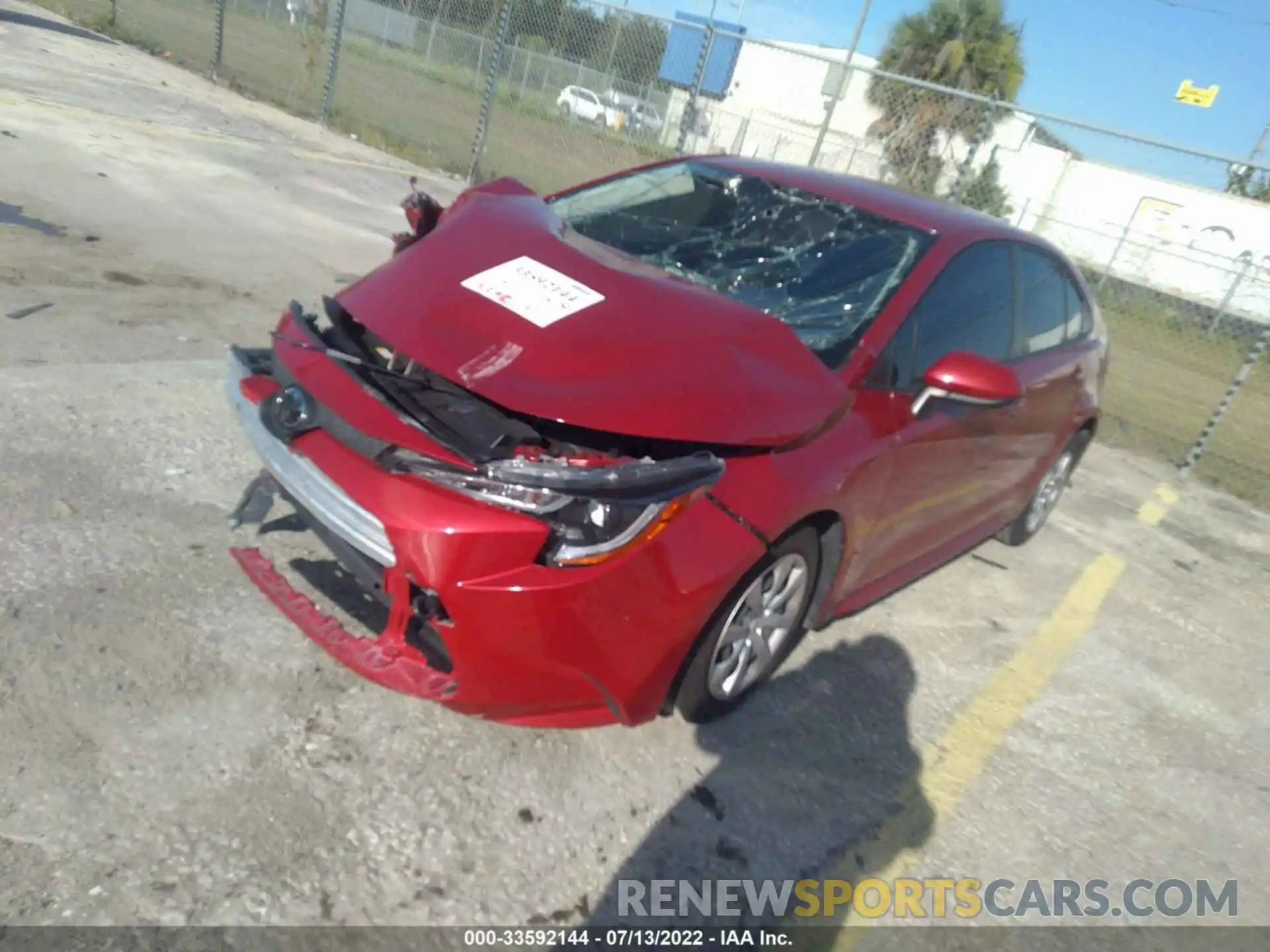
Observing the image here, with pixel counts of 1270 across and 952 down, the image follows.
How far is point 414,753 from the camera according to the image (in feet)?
8.59

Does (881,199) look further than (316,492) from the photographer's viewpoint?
Yes

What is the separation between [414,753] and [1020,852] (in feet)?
6.20

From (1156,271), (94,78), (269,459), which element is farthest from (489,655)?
(1156,271)

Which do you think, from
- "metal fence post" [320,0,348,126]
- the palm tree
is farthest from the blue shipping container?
the palm tree

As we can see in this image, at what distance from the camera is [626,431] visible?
2.44m

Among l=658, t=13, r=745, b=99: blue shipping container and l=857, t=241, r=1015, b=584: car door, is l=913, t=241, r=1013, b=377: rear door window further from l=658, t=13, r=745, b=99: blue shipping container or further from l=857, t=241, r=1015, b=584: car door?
l=658, t=13, r=745, b=99: blue shipping container

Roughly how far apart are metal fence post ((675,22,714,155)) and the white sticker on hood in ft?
27.5

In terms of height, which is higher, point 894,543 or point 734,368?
point 734,368

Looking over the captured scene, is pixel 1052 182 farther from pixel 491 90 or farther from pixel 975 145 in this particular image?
pixel 491 90

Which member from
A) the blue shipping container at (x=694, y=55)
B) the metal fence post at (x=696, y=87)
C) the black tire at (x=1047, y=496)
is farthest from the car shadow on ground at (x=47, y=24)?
the black tire at (x=1047, y=496)

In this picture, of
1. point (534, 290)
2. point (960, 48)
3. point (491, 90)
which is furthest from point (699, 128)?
point (960, 48)

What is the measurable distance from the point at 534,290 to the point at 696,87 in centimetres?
855

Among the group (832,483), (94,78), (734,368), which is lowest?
(94,78)

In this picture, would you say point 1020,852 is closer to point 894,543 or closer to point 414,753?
→ point 894,543
